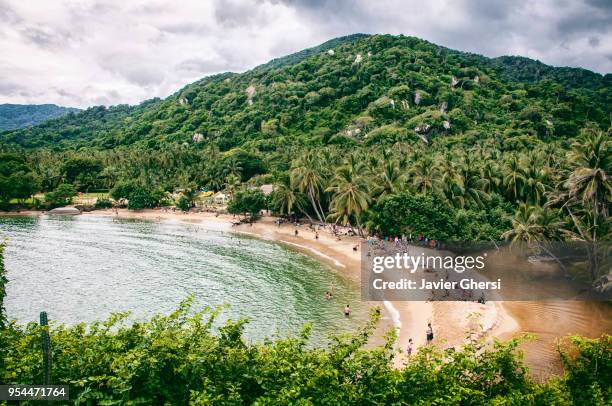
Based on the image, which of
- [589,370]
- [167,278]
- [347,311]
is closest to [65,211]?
[167,278]

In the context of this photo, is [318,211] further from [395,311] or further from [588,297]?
[588,297]

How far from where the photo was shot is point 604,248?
1544 inches

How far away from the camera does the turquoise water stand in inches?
1594

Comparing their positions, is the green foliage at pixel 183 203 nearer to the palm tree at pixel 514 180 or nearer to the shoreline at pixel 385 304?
the shoreline at pixel 385 304

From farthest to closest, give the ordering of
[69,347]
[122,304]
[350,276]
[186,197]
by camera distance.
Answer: [186,197] < [350,276] < [122,304] < [69,347]

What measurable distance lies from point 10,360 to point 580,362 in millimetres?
21511

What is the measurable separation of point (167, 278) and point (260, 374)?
4094 cm

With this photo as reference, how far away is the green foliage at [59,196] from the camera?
320 ft

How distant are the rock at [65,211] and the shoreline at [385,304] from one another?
342 centimetres

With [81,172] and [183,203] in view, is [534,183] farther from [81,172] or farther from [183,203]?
[81,172]

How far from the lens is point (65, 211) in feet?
314

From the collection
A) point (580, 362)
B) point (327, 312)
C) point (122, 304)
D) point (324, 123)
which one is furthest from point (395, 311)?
point (324, 123)

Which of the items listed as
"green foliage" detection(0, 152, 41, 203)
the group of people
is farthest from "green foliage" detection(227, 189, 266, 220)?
the group of people

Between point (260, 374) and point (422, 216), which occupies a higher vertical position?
point (422, 216)
